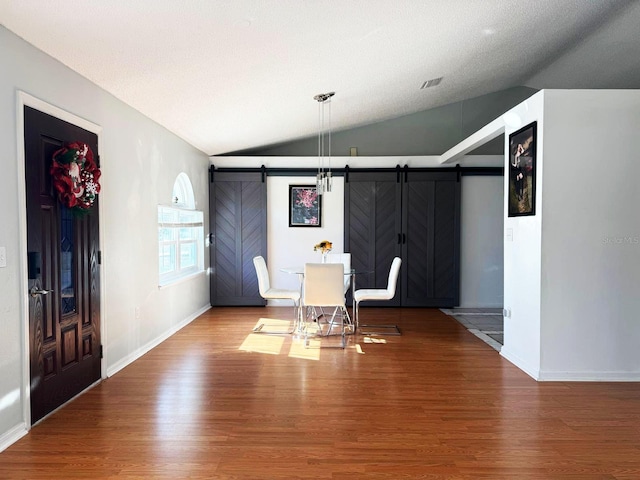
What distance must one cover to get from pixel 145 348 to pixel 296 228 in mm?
3443

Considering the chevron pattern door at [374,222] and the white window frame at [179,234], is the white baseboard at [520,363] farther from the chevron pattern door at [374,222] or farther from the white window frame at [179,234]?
the white window frame at [179,234]

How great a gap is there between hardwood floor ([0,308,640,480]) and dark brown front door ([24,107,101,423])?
21cm

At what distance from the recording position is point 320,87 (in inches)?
197

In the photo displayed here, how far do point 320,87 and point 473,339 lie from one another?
3359 mm

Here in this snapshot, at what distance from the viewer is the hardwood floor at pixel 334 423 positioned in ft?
7.98

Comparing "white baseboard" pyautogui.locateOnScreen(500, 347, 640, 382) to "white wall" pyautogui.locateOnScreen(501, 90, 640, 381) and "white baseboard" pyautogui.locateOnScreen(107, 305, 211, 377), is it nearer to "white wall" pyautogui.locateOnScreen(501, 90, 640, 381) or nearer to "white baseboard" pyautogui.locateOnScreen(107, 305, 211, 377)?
"white wall" pyautogui.locateOnScreen(501, 90, 640, 381)

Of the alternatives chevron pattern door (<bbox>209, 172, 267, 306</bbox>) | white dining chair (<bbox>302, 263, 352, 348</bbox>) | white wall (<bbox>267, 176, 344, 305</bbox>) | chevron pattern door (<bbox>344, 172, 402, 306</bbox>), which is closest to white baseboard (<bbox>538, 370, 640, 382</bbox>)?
white dining chair (<bbox>302, 263, 352, 348</bbox>)

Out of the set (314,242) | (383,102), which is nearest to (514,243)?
(383,102)

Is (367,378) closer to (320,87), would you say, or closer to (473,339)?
(473,339)

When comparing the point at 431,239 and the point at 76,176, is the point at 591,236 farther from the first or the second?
the point at 76,176

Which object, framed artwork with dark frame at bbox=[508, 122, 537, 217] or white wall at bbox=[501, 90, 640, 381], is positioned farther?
framed artwork with dark frame at bbox=[508, 122, 537, 217]

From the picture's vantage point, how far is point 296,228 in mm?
7562

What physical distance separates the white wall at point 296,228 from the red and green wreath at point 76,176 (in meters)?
4.16

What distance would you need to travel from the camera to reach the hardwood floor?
243 cm
